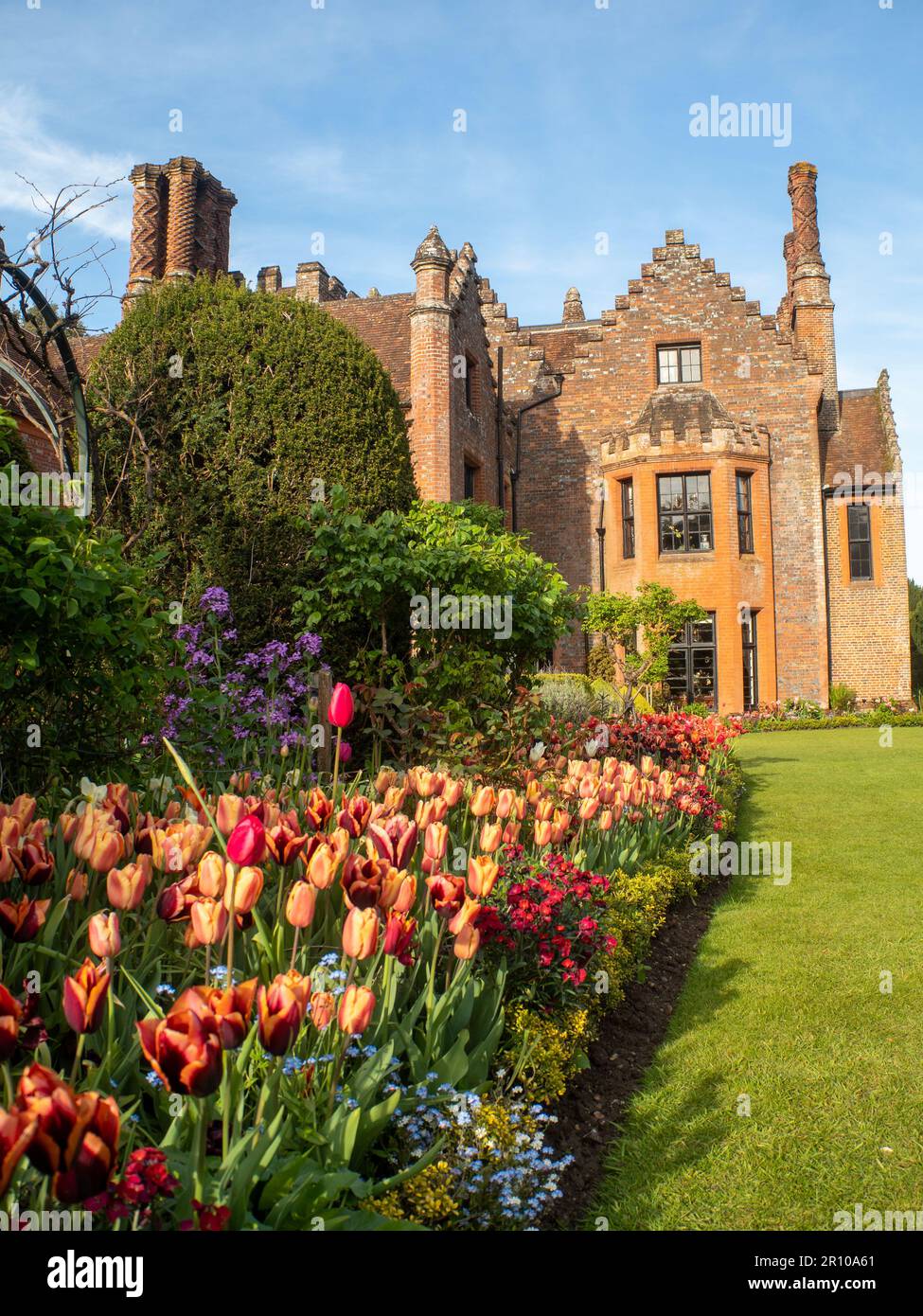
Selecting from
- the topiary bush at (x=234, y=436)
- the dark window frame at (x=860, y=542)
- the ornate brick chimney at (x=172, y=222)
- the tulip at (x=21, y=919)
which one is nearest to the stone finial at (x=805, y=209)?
the dark window frame at (x=860, y=542)

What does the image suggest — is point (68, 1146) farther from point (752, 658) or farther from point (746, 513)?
point (746, 513)

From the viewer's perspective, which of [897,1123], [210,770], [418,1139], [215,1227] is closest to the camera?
[215,1227]

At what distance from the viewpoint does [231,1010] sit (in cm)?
153

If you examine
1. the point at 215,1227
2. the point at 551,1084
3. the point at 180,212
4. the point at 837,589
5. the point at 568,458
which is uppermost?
the point at 180,212

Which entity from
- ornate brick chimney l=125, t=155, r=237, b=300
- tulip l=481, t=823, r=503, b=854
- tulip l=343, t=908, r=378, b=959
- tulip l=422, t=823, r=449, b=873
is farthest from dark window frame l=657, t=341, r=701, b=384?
tulip l=343, t=908, r=378, b=959

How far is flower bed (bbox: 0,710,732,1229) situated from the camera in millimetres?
1566

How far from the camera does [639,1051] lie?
3957mm

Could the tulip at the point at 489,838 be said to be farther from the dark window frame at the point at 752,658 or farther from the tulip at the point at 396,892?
the dark window frame at the point at 752,658

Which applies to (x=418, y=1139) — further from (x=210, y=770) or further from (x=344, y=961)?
(x=210, y=770)

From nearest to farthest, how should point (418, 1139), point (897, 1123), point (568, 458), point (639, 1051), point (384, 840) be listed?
1. point (418, 1139)
2. point (384, 840)
3. point (897, 1123)
4. point (639, 1051)
5. point (568, 458)

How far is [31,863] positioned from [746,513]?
940 inches

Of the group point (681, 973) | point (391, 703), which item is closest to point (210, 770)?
point (391, 703)

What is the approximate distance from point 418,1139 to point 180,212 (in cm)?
1998

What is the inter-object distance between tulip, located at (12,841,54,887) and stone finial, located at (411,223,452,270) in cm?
1645
